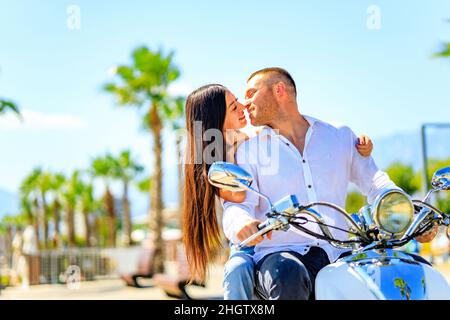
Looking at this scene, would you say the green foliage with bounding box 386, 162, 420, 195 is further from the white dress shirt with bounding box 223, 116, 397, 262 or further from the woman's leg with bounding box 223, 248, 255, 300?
the woman's leg with bounding box 223, 248, 255, 300

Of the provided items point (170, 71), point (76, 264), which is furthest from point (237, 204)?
point (170, 71)

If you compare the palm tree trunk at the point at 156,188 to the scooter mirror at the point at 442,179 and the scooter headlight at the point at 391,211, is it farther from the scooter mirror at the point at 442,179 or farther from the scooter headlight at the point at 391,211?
the scooter headlight at the point at 391,211

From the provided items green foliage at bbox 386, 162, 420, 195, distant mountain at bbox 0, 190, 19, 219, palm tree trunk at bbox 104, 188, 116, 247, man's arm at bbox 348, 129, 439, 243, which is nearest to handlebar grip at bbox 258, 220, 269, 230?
man's arm at bbox 348, 129, 439, 243

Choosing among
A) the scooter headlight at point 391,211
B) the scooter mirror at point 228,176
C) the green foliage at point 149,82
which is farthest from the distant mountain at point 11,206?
the scooter headlight at point 391,211

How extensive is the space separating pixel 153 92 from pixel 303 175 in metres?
20.6

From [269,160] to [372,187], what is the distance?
0.45 meters

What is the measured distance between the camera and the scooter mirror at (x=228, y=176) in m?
2.00

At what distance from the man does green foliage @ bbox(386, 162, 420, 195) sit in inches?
1684

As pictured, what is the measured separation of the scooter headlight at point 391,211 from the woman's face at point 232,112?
830 millimetres

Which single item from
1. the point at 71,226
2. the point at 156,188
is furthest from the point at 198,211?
the point at 71,226

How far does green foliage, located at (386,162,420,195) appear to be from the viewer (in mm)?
46806
